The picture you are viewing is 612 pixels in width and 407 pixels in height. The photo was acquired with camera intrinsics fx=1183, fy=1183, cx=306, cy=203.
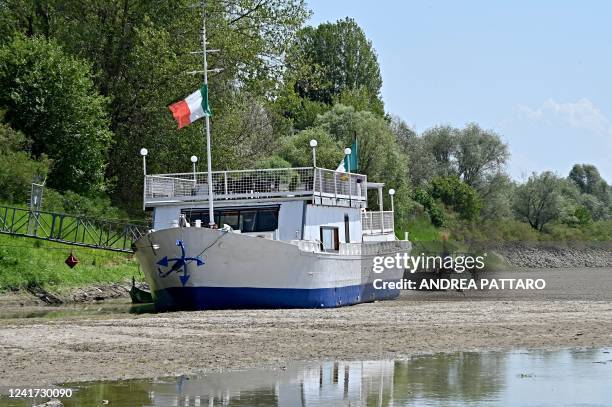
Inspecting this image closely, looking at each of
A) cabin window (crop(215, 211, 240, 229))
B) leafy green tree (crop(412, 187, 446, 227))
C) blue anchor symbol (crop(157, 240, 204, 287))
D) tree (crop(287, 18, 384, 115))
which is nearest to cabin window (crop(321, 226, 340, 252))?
cabin window (crop(215, 211, 240, 229))

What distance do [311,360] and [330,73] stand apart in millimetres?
96865

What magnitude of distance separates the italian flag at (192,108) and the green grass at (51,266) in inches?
430

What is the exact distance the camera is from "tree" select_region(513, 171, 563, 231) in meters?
123

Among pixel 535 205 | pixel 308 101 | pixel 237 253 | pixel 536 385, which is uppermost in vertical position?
pixel 308 101

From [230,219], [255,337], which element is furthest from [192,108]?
[255,337]

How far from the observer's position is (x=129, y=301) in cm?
4547

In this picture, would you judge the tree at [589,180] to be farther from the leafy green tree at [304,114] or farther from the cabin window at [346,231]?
the cabin window at [346,231]

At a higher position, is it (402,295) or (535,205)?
(535,205)

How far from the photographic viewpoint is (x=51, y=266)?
46.4 metres

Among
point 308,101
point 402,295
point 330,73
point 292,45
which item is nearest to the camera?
point 402,295

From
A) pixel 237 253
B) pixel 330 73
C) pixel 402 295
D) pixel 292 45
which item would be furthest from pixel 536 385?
pixel 330 73

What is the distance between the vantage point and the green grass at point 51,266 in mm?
44656

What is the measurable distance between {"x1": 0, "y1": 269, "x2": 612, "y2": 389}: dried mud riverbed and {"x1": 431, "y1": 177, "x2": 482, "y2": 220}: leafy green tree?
7663 cm

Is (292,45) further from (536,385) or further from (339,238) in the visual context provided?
(536,385)
